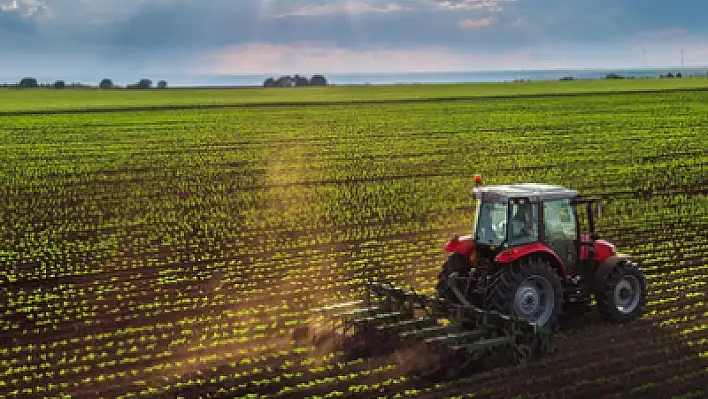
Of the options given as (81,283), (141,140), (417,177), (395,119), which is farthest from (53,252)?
(395,119)

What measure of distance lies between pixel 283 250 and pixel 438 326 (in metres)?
7.35

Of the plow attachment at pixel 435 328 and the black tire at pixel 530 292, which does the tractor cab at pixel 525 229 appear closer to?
the black tire at pixel 530 292

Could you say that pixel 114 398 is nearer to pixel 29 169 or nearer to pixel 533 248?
pixel 533 248

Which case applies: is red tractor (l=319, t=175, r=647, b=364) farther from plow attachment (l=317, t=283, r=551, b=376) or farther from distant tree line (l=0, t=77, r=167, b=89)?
distant tree line (l=0, t=77, r=167, b=89)

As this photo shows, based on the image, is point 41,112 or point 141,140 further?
point 41,112

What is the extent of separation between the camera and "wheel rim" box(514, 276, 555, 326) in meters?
12.0

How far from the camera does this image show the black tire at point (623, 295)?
12836 mm

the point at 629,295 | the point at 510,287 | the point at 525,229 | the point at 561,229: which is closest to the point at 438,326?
the point at 510,287

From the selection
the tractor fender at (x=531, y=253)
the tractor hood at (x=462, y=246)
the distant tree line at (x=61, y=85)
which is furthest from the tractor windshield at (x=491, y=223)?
the distant tree line at (x=61, y=85)

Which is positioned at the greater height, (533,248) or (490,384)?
(533,248)

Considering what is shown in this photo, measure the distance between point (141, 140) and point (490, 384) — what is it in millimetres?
35599

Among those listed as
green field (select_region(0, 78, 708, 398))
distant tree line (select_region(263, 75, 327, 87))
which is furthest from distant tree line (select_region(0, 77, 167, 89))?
green field (select_region(0, 78, 708, 398))

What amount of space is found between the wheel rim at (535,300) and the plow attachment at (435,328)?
34 cm

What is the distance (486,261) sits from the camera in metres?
12.4
